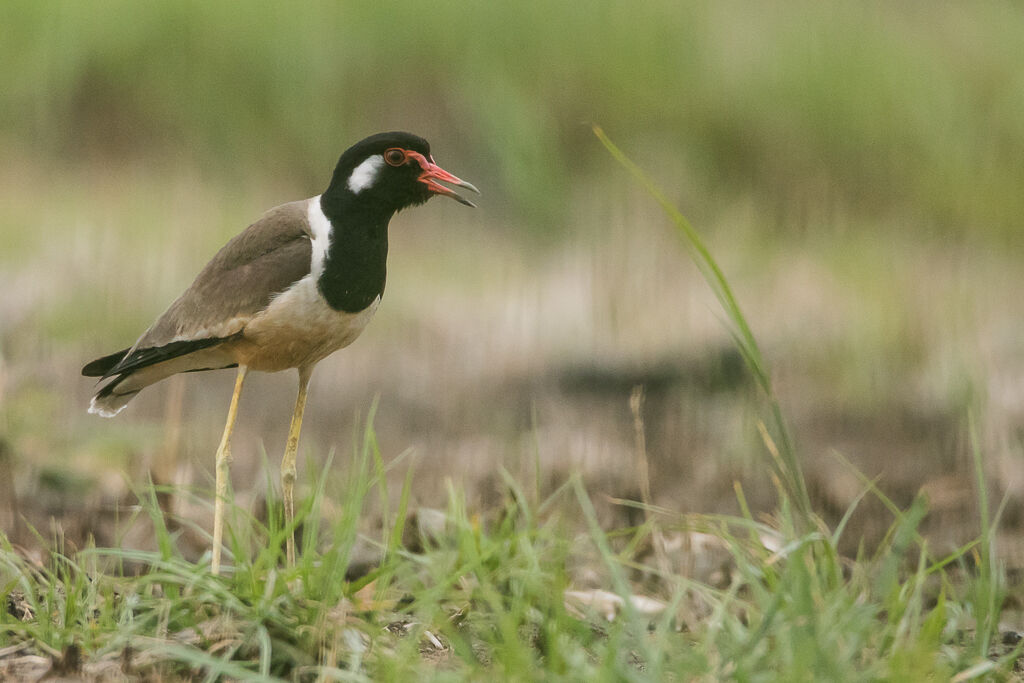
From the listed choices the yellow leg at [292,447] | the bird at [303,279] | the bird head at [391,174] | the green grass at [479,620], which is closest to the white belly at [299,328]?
the bird at [303,279]

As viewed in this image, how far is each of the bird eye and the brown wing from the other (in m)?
0.30

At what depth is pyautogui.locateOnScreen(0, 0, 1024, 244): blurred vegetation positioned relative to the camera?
702 centimetres

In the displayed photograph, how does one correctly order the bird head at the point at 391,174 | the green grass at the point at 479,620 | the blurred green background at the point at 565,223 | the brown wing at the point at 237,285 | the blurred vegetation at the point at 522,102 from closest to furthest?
the green grass at the point at 479,620 < the bird head at the point at 391,174 < the brown wing at the point at 237,285 < the blurred green background at the point at 565,223 < the blurred vegetation at the point at 522,102

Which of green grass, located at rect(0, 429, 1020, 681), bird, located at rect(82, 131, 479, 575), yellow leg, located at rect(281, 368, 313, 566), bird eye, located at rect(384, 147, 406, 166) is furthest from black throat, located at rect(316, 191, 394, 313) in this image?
green grass, located at rect(0, 429, 1020, 681)

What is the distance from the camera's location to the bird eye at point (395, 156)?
3117 millimetres

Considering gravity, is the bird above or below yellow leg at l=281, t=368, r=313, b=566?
above

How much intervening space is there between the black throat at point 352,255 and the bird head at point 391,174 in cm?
2

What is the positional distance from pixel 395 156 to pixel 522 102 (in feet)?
13.7

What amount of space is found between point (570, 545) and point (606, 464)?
2307mm

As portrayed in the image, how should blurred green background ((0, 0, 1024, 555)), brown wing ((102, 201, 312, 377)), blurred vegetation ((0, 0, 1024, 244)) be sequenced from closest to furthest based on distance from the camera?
brown wing ((102, 201, 312, 377))
blurred green background ((0, 0, 1024, 555))
blurred vegetation ((0, 0, 1024, 244))

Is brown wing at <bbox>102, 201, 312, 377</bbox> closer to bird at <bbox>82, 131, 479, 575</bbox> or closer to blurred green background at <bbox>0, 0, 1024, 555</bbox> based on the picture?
bird at <bbox>82, 131, 479, 575</bbox>

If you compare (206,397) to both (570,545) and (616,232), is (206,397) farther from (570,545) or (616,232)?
(570,545)

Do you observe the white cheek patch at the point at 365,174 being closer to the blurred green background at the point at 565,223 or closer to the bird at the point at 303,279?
the bird at the point at 303,279

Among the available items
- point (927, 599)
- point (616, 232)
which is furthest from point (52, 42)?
point (927, 599)
